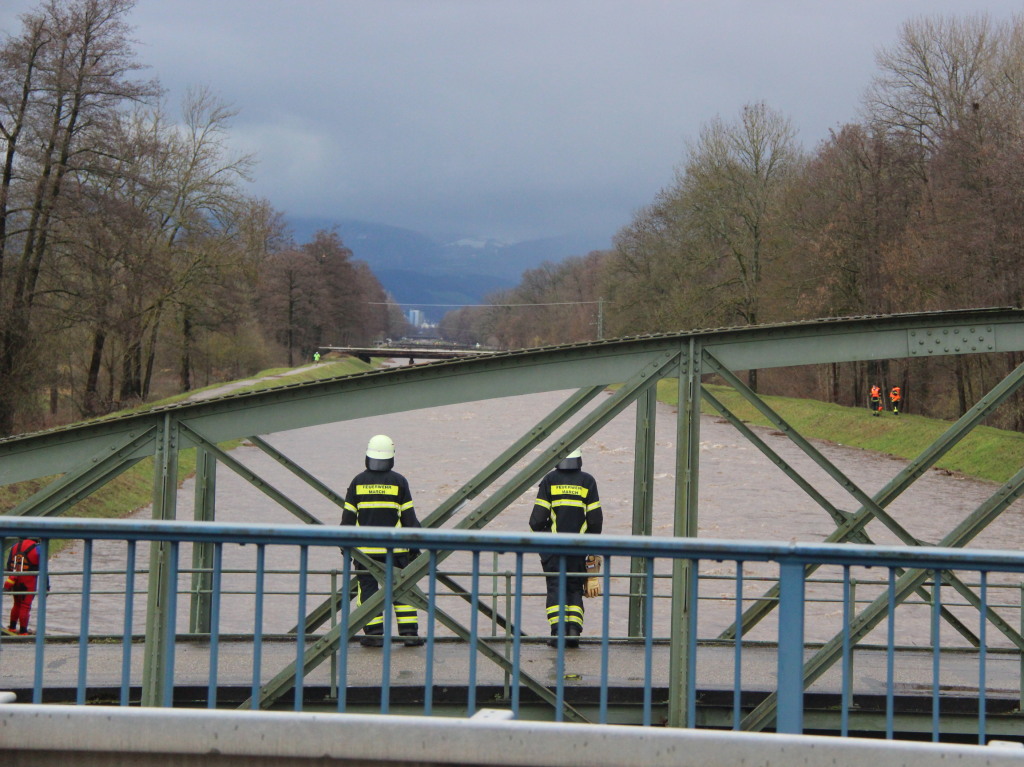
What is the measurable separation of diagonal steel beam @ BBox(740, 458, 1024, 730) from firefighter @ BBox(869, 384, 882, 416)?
3448cm

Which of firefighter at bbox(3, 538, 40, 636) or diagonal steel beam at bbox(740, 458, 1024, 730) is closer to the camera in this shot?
diagonal steel beam at bbox(740, 458, 1024, 730)

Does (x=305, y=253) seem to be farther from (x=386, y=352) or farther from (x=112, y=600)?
(x=112, y=600)

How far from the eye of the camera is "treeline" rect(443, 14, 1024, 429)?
33000mm

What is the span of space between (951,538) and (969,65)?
3446 cm

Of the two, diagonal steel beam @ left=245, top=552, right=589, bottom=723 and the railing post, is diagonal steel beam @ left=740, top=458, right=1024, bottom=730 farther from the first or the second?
the railing post

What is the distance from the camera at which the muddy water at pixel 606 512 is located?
1524 centimetres

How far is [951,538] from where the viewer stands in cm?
834

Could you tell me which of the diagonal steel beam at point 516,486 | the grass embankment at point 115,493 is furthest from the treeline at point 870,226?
the diagonal steel beam at point 516,486

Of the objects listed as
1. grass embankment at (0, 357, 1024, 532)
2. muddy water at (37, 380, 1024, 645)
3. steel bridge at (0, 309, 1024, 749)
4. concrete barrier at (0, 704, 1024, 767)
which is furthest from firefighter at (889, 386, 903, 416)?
concrete barrier at (0, 704, 1024, 767)

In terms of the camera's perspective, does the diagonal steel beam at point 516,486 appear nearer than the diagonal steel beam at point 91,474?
Yes

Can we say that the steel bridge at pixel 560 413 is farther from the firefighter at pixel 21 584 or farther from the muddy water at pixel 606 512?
the firefighter at pixel 21 584

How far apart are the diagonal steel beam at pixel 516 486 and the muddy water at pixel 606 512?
1.42 ft

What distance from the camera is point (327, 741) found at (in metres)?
4.33

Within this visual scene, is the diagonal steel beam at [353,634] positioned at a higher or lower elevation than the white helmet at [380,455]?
lower
